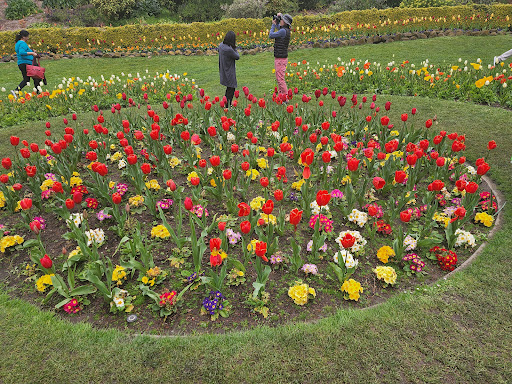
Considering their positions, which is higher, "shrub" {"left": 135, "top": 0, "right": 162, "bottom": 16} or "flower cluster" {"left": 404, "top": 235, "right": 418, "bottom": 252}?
"shrub" {"left": 135, "top": 0, "right": 162, "bottom": 16}

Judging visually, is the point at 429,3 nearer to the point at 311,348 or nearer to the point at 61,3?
the point at 311,348

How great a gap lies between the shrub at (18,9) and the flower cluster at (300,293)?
97.9ft

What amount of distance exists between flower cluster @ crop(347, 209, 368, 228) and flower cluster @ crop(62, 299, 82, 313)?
2.74 metres

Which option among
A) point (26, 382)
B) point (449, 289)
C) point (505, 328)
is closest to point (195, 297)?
point (26, 382)

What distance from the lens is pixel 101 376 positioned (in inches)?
95.8

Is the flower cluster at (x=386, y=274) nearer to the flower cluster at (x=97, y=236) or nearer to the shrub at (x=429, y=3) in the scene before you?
the flower cluster at (x=97, y=236)

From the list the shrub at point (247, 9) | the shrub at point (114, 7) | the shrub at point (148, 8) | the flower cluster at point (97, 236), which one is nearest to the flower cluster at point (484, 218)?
the flower cluster at point (97, 236)

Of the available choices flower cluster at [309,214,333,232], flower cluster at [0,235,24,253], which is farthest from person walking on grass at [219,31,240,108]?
flower cluster at [0,235,24,253]

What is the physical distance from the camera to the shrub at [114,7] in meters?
21.7

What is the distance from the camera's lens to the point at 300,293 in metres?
2.92

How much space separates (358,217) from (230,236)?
1395mm

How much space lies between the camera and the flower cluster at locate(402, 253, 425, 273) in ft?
10.7

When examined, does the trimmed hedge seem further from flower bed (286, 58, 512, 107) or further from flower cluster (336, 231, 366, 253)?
flower cluster (336, 231, 366, 253)

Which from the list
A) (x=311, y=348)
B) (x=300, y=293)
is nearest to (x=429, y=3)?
(x=300, y=293)
